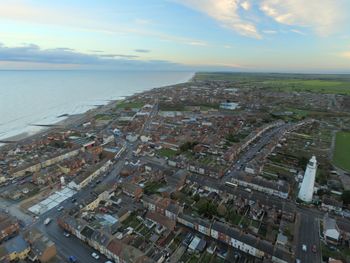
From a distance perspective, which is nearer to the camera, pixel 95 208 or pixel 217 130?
pixel 95 208

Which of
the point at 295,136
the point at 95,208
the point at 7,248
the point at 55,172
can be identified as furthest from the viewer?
the point at 295,136

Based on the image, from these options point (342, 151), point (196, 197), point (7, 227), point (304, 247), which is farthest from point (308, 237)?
point (342, 151)

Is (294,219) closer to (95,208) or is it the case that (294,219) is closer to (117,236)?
(117,236)

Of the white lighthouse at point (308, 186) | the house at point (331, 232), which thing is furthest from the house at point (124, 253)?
the white lighthouse at point (308, 186)

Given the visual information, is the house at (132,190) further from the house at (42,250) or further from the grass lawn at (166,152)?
the grass lawn at (166,152)

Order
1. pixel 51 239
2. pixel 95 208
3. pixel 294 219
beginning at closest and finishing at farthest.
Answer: pixel 51 239, pixel 294 219, pixel 95 208

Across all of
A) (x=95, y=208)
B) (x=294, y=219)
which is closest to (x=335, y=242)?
(x=294, y=219)

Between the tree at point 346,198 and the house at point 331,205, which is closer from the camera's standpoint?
the house at point 331,205

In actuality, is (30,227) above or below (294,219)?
below
